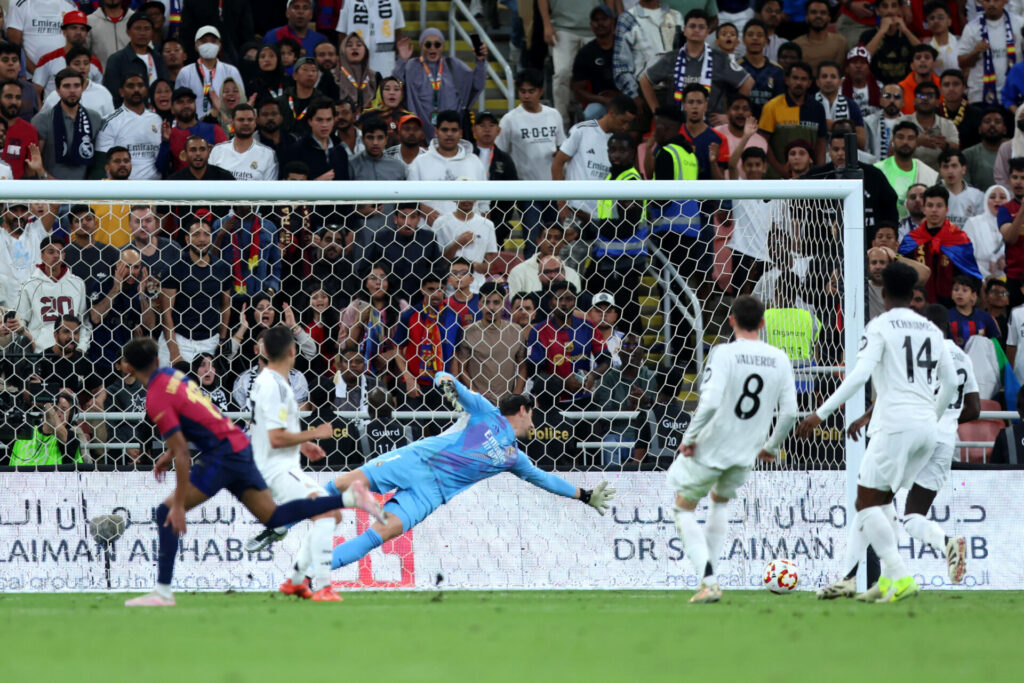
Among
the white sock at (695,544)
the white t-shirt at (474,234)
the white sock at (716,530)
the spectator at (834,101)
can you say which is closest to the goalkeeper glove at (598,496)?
the white sock at (716,530)

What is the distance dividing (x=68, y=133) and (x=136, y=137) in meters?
0.64

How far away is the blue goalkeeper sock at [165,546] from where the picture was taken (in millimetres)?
8367

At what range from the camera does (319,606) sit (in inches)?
345

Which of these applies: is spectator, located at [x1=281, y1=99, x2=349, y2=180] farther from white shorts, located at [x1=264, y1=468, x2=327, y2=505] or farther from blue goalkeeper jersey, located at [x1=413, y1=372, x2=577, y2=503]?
white shorts, located at [x1=264, y1=468, x2=327, y2=505]

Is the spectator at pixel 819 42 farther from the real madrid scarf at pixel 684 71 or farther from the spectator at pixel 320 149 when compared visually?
the spectator at pixel 320 149

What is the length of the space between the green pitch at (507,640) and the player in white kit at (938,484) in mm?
266

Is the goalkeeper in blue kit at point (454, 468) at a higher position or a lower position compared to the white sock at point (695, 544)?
higher

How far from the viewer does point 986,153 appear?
622 inches

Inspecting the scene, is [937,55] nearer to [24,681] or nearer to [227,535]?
[227,535]

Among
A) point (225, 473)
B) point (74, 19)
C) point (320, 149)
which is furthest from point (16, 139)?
point (225, 473)

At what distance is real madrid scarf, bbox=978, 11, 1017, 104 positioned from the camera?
16.9 metres

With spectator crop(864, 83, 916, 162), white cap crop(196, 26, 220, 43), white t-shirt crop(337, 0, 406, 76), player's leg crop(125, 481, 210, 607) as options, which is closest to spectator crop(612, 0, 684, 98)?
spectator crop(864, 83, 916, 162)

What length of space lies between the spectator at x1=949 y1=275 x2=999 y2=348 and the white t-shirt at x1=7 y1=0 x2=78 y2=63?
9.38m

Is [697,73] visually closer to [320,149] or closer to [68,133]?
[320,149]
